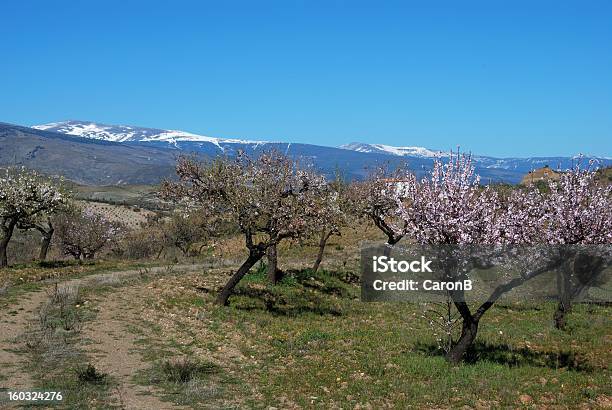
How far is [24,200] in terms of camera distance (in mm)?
37469

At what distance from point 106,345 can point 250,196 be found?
930 cm

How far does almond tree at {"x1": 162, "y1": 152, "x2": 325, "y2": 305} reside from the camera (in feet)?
84.2

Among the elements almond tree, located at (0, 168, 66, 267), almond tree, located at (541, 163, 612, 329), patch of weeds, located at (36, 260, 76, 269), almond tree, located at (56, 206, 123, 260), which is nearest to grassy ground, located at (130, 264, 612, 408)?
almond tree, located at (541, 163, 612, 329)

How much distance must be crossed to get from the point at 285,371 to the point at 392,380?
344 centimetres

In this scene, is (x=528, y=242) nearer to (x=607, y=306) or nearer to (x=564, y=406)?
(x=564, y=406)

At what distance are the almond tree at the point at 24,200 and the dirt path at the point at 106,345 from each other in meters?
9.85

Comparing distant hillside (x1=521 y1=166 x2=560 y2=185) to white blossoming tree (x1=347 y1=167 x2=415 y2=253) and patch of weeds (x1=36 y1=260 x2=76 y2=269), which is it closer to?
white blossoming tree (x1=347 y1=167 x2=415 y2=253)

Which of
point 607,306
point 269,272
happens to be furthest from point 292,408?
point 607,306

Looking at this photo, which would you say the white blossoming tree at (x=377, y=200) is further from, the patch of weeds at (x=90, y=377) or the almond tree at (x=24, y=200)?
the patch of weeds at (x=90, y=377)

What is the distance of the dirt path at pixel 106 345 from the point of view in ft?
48.1

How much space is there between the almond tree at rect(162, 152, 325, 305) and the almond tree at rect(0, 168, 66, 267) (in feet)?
49.9

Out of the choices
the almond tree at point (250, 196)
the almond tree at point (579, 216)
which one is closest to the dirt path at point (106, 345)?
the almond tree at point (250, 196)

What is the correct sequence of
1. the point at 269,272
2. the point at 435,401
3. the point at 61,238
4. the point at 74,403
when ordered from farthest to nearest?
the point at 61,238 → the point at 269,272 → the point at 435,401 → the point at 74,403

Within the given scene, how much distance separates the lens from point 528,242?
1994cm
